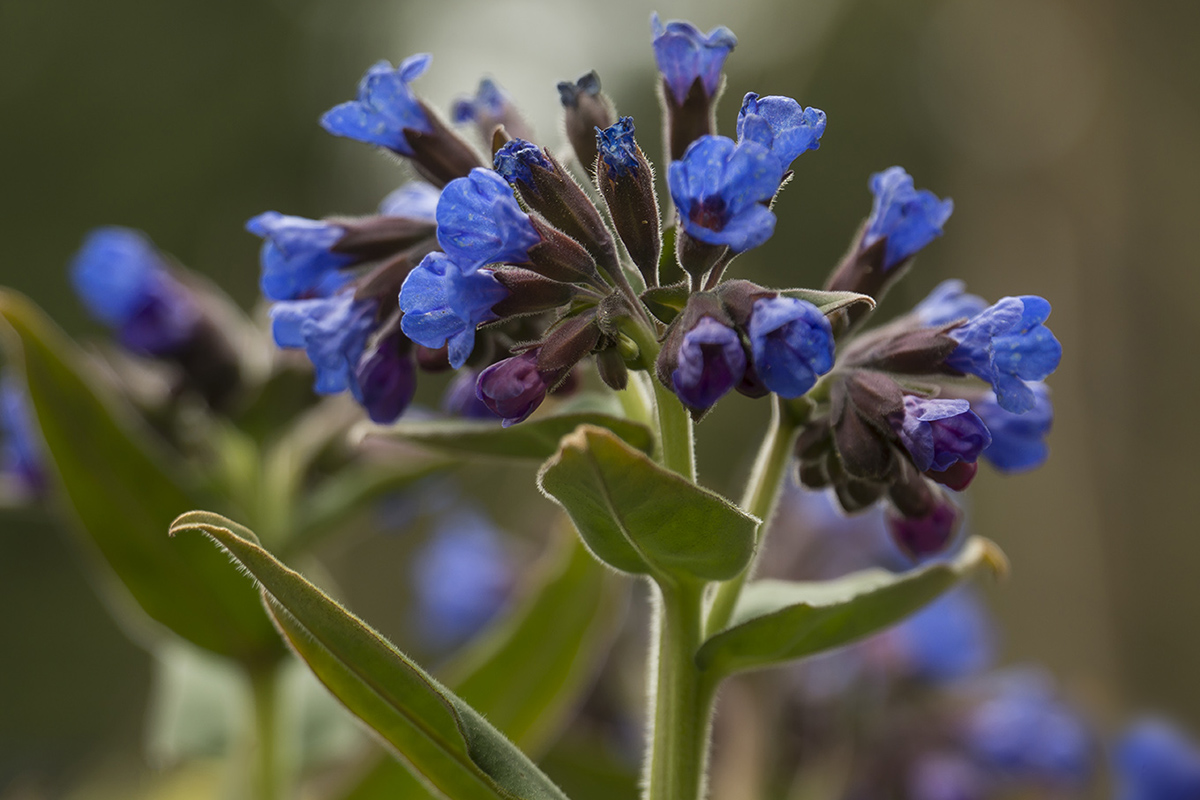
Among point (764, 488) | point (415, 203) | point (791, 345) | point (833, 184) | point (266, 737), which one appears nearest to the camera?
point (791, 345)

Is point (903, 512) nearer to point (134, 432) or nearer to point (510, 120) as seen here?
point (510, 120)

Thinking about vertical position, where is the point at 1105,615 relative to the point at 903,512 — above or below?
below

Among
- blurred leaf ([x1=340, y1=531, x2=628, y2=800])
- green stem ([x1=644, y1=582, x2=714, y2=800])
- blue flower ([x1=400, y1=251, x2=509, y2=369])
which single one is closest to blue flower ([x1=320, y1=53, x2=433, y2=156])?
blue flower ([x1=400, y1=251, x2=509, y2=369])

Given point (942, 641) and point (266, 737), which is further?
point (942, 641)

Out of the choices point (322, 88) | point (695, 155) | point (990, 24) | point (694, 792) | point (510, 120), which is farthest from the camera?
point (322, 88)

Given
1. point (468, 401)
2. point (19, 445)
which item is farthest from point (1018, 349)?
point (19, 445)

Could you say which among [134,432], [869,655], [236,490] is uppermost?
[134,432]

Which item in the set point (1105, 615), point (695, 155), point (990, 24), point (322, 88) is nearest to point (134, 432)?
point (695, 155)

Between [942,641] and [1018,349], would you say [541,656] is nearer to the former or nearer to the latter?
[942,641]
